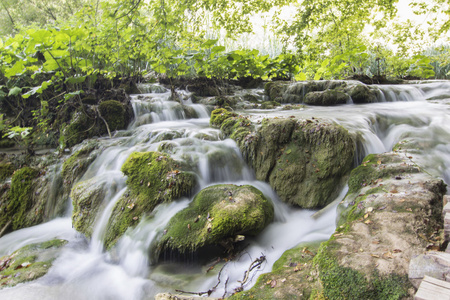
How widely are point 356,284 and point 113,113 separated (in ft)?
23.2

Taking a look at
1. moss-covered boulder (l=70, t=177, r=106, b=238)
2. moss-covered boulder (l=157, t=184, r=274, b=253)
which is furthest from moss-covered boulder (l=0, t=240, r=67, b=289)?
moss-covered boulder (l=157, t=184, r=274, b=253)

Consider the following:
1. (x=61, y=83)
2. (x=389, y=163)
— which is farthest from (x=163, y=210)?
(x=61, y=83)

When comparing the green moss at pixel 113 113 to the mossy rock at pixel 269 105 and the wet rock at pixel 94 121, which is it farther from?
the mossy rock at pixel 269 105

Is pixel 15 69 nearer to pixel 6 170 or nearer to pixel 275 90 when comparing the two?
pixel 6 170

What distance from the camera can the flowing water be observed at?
3.07 meters

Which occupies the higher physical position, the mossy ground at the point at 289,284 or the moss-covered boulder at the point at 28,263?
the mossy ground at the point at 289,284

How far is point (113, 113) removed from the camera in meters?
7.09

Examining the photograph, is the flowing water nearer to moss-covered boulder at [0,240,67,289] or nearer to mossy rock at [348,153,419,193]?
moss-covered boulder at [0,240,67,289]

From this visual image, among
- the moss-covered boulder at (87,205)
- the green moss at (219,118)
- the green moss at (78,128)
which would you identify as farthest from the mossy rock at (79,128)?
the green moss at (219,118)

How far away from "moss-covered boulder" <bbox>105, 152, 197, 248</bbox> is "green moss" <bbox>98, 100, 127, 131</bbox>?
303cm

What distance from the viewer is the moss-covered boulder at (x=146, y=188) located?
3.86 m

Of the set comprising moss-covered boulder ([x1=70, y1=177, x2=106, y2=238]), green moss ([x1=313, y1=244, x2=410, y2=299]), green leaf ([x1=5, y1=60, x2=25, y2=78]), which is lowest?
moss-covered boulder ([x1=70, y1=177, x2=106, y2=238])

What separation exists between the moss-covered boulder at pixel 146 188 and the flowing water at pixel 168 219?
0.59ft

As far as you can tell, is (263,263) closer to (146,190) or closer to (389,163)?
(146,190)
